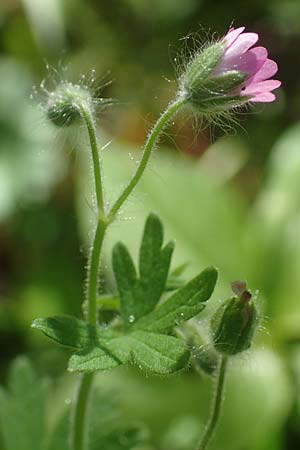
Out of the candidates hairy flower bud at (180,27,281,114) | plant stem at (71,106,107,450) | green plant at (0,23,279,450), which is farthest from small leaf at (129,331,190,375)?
hairy flower bud at (180,27,281,114)

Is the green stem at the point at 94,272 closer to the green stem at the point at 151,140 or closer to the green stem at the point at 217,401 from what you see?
the green stem at the point at 151,140

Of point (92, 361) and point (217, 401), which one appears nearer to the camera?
point (92, 361)

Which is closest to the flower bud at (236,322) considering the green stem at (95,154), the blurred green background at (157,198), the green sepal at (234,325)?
the green sepal at (234,325)

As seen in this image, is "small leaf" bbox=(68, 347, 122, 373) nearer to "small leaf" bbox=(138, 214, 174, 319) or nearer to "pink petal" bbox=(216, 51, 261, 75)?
"small leaf" bbox=(138, 214, 174, 319)

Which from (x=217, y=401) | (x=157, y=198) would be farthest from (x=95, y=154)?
(x=157, y=198)

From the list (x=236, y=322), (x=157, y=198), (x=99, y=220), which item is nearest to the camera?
(x=236, y=322)

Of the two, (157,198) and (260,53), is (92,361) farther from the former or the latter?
(157,198)

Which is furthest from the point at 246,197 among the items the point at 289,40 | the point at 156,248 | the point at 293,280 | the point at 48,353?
the point at 156,248

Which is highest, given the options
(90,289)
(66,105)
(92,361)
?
(66,105)

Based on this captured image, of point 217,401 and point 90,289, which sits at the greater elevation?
point 90,289
